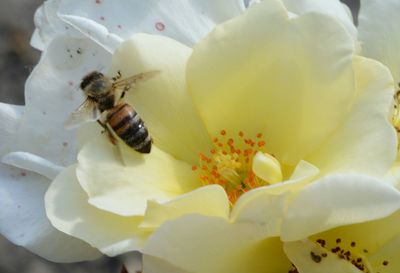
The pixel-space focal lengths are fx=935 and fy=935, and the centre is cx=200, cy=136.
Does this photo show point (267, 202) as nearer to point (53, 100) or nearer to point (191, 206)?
point (191, 206)

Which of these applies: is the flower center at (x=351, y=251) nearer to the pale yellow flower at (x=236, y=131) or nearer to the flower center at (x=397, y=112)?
the pale yellow flower at (x=236, y=131)

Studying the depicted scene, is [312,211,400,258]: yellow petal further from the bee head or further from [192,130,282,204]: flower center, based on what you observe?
the bee head

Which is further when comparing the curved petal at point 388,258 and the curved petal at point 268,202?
the curved petal at point 388,258

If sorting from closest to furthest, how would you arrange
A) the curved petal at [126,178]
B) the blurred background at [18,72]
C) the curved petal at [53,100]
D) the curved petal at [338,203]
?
the curved petal at [338,203], the curved petal at [126,178], the curved petal at [53,100], the blurred background at [18,72]

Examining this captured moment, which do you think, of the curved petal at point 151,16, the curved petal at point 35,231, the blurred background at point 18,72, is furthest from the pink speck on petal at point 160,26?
the blurred background at point 18,72

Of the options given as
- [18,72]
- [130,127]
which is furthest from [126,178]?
[18,72]
